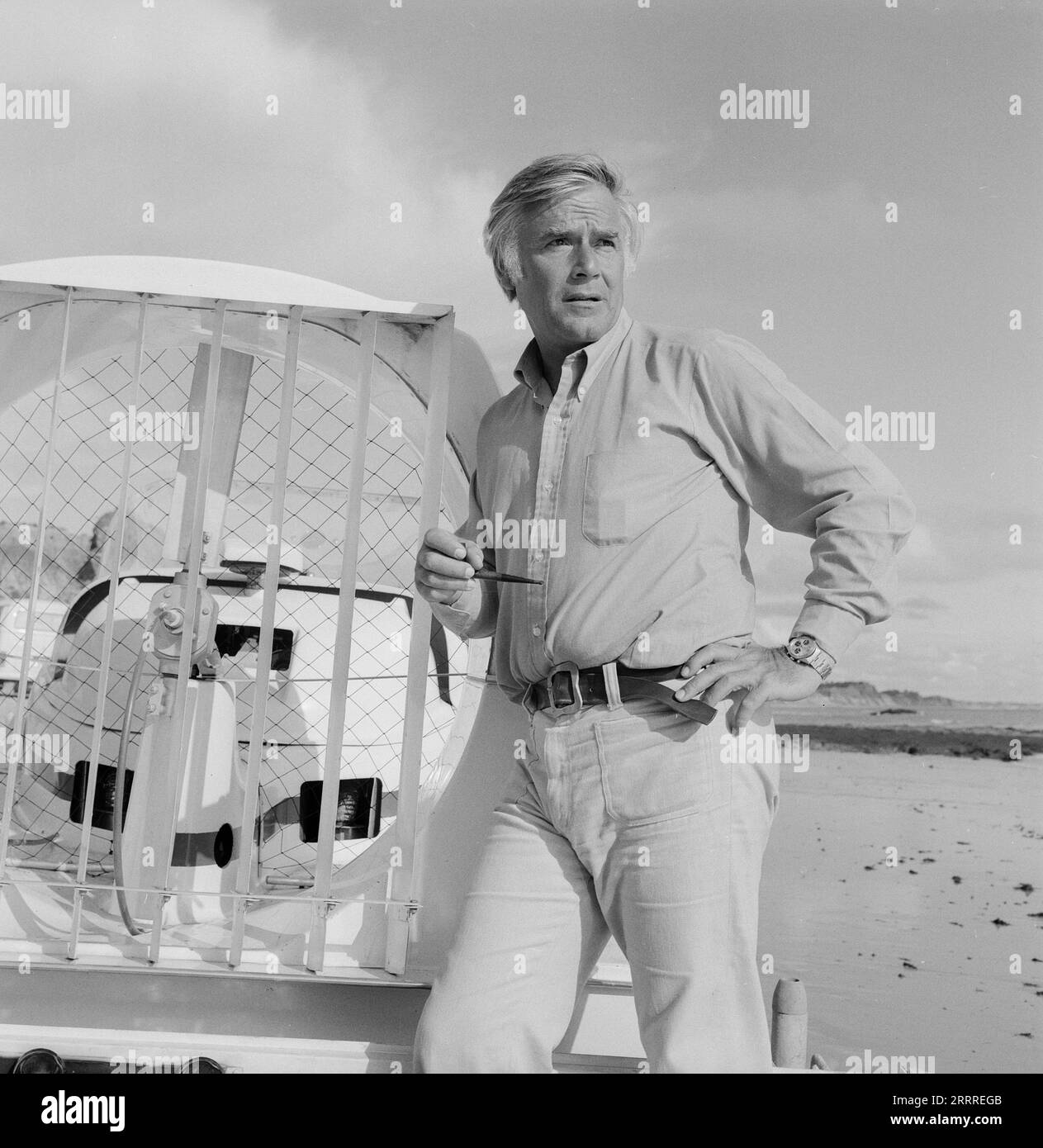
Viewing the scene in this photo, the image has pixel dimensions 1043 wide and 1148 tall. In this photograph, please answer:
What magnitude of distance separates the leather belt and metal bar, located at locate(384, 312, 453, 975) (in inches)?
16.0

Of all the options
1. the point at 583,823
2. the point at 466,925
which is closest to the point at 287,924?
the point at 466,925

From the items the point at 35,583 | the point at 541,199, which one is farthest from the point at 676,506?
the point at 35,583

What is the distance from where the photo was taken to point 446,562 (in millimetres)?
1547

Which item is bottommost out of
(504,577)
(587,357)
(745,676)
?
(745,676)

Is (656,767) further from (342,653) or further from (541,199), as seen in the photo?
(541,199)

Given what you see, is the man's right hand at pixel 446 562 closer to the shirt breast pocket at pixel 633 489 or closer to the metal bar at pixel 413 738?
the shirt breast pocket at pixel 633 489

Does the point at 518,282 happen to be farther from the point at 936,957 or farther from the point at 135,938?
the point at 936,957

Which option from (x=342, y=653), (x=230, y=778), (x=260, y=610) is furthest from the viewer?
(x=260, y=610)

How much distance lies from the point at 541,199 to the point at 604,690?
0.77 metres

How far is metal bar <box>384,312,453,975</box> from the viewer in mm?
1883

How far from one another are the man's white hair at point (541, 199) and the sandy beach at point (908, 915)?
6163 mm

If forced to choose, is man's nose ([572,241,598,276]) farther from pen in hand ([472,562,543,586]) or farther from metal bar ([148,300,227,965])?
metal bar ([148,300,227,965])

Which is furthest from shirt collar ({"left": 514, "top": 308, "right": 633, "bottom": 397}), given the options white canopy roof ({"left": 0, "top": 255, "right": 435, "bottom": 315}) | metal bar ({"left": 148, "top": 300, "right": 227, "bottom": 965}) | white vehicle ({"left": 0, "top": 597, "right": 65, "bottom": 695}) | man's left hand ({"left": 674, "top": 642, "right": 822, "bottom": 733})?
white vehicle ({"left": 0, "top": 597, "right": 65, "bottom": 695})

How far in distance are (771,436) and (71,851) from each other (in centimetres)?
201
